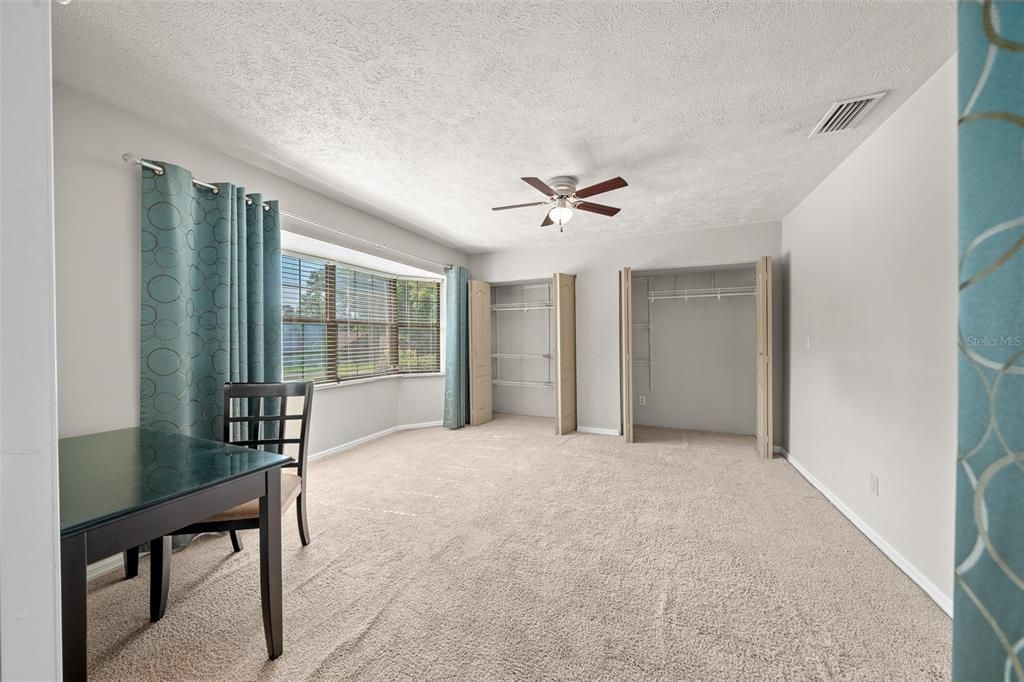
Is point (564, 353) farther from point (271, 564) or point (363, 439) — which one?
point (271, 564)

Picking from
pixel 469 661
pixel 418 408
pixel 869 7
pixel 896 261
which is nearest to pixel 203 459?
pixel 469 661

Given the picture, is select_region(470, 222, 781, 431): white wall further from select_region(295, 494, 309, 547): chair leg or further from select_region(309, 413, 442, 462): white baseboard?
select_region(295, 494, 309, 547): chair leg

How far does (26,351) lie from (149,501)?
34.8 inches

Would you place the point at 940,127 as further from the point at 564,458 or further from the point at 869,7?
the point at 564,458

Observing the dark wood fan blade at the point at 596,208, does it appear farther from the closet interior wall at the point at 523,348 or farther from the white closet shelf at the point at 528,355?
the white closet shelf at the point at 528,355

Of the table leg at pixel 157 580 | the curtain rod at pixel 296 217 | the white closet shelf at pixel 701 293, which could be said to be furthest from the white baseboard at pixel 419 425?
the table leg at pixel 157 580

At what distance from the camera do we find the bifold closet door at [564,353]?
16.0 feet

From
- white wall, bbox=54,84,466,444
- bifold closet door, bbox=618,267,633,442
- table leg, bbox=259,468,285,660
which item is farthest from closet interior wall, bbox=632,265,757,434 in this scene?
white wall, bbox=54,84,466,444

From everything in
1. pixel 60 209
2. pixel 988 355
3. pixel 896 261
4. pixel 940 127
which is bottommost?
pixel 988 355

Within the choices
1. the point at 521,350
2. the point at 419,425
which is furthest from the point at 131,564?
the point at 521,350

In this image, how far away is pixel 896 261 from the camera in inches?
84.1

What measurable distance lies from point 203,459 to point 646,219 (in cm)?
414

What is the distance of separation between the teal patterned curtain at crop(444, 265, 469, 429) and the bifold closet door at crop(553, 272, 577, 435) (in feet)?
4.35

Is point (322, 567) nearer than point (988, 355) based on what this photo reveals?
No
